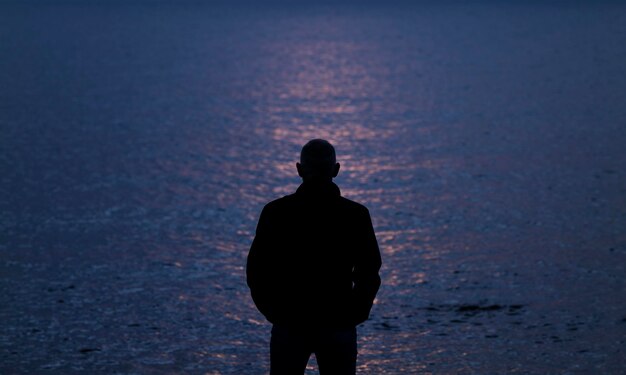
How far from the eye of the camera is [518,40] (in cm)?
3447

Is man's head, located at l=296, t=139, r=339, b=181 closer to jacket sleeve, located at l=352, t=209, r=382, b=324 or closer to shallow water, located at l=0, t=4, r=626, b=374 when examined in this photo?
jacket sleeve, located at l=352, t=209, r=382, b=324

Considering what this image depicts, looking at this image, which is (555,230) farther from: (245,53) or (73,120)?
(245,53)

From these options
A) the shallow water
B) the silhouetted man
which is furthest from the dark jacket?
the shallow water

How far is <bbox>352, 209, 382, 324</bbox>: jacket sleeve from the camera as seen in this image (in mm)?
4340

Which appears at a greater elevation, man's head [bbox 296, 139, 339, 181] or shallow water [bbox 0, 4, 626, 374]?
man's head [bbox 296, 139, 339, 181]

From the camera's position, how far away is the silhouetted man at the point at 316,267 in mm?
4309

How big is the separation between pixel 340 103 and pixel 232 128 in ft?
13.1

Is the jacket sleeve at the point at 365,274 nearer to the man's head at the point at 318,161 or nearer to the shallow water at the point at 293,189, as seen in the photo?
the man's head at the point at 318,161

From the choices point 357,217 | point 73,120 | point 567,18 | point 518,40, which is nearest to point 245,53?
point 518,40

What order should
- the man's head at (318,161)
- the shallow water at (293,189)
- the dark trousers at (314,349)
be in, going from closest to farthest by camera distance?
the man's head at (318,161), the dark trousers at (314,349), the shallow water at (293,189)

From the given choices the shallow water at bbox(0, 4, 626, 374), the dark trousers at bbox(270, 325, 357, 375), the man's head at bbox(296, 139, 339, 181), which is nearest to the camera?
the man's head at bbox(296, 139, 339, 181)

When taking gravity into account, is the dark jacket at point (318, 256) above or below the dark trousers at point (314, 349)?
above

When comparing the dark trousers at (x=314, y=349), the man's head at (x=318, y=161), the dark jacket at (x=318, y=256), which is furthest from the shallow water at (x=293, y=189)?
the man's head at (x=318, y=161)

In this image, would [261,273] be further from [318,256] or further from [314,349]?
[314,349]
